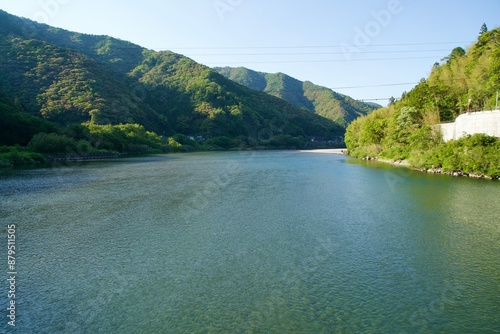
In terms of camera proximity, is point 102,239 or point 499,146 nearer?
point 102,239

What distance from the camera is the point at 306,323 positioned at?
6441 millimetres

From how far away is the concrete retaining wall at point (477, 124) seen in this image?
2521 cm

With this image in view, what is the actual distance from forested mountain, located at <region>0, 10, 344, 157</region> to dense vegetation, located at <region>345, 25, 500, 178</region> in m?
44.9

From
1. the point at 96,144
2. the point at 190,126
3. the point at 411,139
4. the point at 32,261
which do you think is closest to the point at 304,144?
the point at 190,126

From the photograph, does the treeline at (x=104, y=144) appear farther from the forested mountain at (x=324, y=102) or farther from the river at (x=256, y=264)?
the forested mountain at (x=324, y=102)

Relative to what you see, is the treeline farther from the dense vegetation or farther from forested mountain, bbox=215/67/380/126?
forested mountain, bbox=215/67/380/126

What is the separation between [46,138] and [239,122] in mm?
64776

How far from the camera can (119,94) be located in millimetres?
84812

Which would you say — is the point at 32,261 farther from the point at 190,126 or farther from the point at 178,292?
the point at 190,126

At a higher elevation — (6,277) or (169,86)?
(169,86)

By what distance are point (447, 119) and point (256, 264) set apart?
117 feet

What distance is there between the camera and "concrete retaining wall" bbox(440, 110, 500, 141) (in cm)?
2521

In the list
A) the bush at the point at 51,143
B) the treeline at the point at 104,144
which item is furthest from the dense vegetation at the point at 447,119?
the bush at the point at 51,143

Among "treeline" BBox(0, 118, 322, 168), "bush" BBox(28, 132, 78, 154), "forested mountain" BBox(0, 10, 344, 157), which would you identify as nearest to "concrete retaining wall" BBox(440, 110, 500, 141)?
"treeline" BBox(0, 118, 322, 168)
